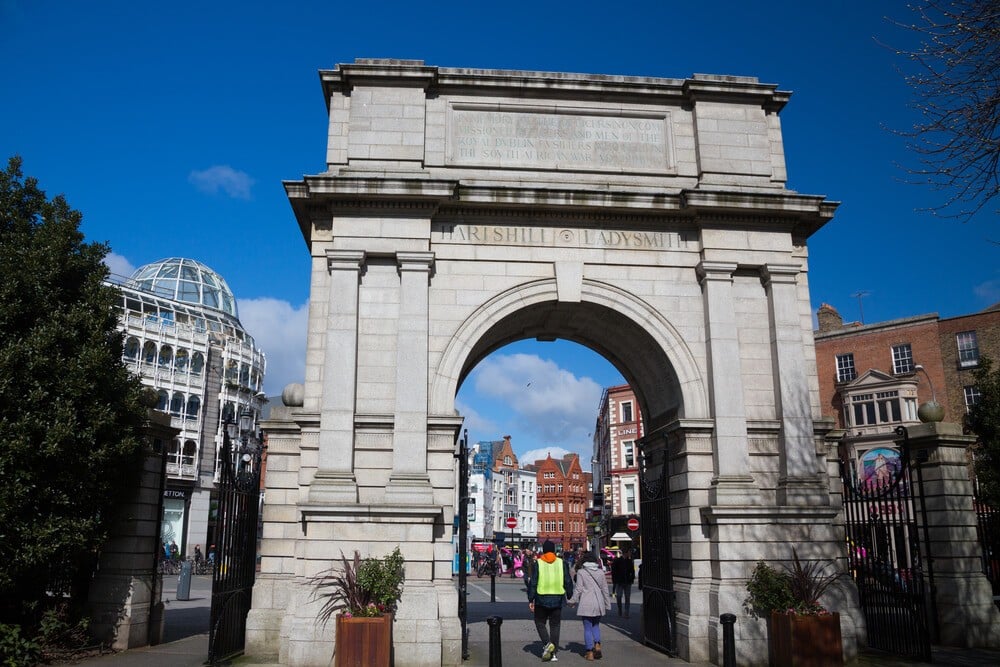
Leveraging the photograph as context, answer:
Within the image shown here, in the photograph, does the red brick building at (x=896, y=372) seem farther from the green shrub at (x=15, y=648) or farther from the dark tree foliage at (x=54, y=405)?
the green shrub at (x=15, y=648)

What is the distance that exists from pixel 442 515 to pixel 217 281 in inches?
1713

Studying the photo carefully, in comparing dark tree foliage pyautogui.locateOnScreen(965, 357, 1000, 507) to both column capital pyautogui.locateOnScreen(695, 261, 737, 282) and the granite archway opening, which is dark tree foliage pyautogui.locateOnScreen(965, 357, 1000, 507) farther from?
column capital pyautogui.locateOnScreen(695, 261, 737, 282)

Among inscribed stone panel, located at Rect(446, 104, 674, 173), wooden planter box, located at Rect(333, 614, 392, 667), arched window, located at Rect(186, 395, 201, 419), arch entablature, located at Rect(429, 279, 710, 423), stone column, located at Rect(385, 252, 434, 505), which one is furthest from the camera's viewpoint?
arched window, located at Rect(186, 395, 201, 419)

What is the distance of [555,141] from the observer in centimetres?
1473

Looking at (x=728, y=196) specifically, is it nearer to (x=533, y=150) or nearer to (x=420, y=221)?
(x=533, y=150)

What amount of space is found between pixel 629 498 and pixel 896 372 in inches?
906

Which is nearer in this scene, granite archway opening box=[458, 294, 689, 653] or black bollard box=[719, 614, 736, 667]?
black bollard box=[719, 614, 736, 667]

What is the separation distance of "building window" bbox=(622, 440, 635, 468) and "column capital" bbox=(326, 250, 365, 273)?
155 ft

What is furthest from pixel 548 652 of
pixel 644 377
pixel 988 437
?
pixel 988 437

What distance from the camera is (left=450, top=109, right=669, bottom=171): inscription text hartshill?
572 inches

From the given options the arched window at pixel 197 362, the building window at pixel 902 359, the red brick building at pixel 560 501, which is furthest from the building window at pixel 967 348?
the red brick building at pixel 560 501

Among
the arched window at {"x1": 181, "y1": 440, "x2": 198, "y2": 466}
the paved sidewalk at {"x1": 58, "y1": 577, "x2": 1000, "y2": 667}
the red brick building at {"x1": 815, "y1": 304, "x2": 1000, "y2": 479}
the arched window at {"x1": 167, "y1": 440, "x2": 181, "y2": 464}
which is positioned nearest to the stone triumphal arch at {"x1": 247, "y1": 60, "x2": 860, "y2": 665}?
the paved sidewalk at {"x1": 58, "y1": 577, "x2": 1000, "y2": 667}

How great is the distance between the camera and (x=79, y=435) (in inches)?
472

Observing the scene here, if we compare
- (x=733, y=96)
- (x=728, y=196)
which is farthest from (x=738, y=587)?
(x=733, y=96)
